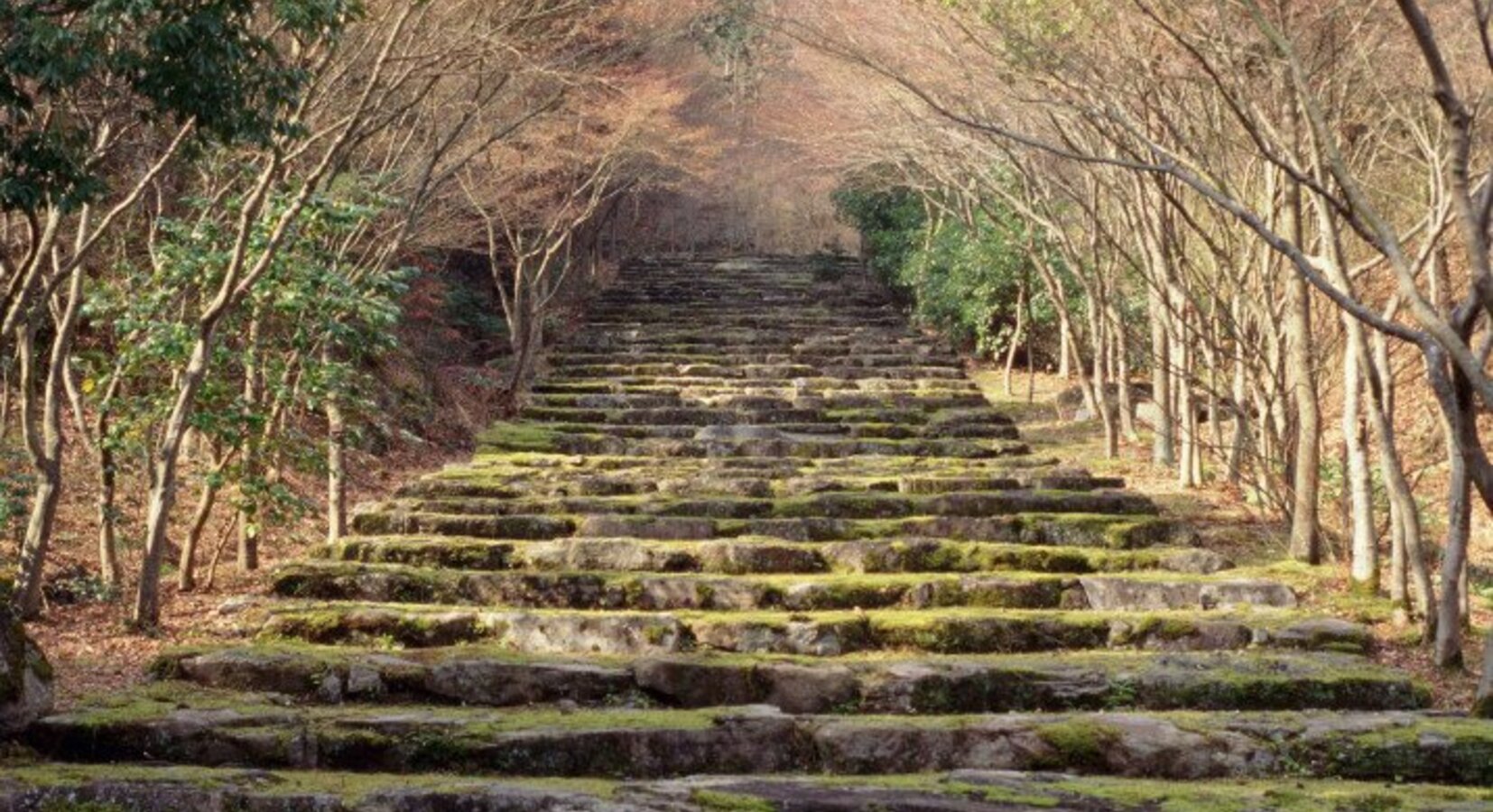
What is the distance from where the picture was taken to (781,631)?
32.1 ft

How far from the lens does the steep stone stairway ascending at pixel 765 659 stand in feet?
23.3

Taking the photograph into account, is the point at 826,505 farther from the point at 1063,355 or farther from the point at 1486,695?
the point at 1063,355

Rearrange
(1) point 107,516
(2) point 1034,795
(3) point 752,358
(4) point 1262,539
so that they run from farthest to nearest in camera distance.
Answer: (3) point 752,358
(4) point 1262,539
(1) point 107,516
(2) point 1034,795

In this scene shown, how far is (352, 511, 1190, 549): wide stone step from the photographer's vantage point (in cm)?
1194

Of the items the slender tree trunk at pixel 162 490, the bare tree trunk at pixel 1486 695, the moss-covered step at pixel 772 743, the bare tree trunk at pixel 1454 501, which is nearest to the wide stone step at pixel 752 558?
the slender tree trunk at pixel 162 490

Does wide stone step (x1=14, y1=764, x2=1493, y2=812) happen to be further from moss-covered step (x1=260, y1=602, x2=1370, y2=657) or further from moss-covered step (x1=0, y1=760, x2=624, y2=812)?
moss-covered step (x1=260, y1=602, x2=1370, y2=657)

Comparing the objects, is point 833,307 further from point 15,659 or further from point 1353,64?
point 15,659

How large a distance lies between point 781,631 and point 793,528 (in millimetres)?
2325

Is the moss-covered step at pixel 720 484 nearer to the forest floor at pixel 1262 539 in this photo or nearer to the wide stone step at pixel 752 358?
the forest floor at pixel 1262 539

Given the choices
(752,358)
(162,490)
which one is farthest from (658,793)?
(752,358)

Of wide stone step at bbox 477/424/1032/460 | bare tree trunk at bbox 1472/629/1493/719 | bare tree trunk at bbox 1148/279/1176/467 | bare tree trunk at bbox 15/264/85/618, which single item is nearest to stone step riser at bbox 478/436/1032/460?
wide stone step at bbox 477/424/1032/460

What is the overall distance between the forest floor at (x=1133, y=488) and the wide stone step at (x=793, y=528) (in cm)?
79

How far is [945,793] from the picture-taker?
6.41 metres

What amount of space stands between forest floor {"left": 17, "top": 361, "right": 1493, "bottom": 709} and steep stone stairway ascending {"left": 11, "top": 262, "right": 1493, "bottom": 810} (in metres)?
0.33
